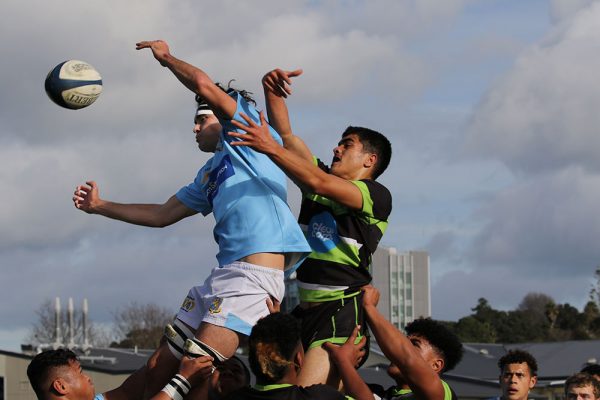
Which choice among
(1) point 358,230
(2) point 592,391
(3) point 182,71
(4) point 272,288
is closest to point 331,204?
(1) point 358,230

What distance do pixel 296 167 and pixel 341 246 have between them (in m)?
0.96

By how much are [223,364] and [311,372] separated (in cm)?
74

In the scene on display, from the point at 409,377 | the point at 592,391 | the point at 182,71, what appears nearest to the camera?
the point at 409,377

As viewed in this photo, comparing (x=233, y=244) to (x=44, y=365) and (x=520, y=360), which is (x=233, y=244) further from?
(x=520, y=360)

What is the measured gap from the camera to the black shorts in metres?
8.77

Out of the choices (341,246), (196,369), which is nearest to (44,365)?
(196,369)

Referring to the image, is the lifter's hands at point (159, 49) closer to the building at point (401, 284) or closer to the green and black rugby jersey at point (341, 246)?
the green and black rugby jersey at point (341, 246)

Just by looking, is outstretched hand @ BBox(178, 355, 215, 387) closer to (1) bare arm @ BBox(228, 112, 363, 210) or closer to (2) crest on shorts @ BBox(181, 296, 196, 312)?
(2) crest on shorts @ BBox(181, 296, 196, 312)

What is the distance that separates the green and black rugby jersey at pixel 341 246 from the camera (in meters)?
8.89

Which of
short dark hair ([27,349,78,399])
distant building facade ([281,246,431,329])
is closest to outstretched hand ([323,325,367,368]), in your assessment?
short dark hair ([27,349,78,399])

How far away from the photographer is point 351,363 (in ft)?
27.4

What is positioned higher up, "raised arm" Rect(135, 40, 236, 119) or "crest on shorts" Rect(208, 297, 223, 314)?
"raised arm" Rect(135, 40, 236, 119)

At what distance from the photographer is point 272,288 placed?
8.61 m

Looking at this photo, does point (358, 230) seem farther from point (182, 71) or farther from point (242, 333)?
point (182, 71)
